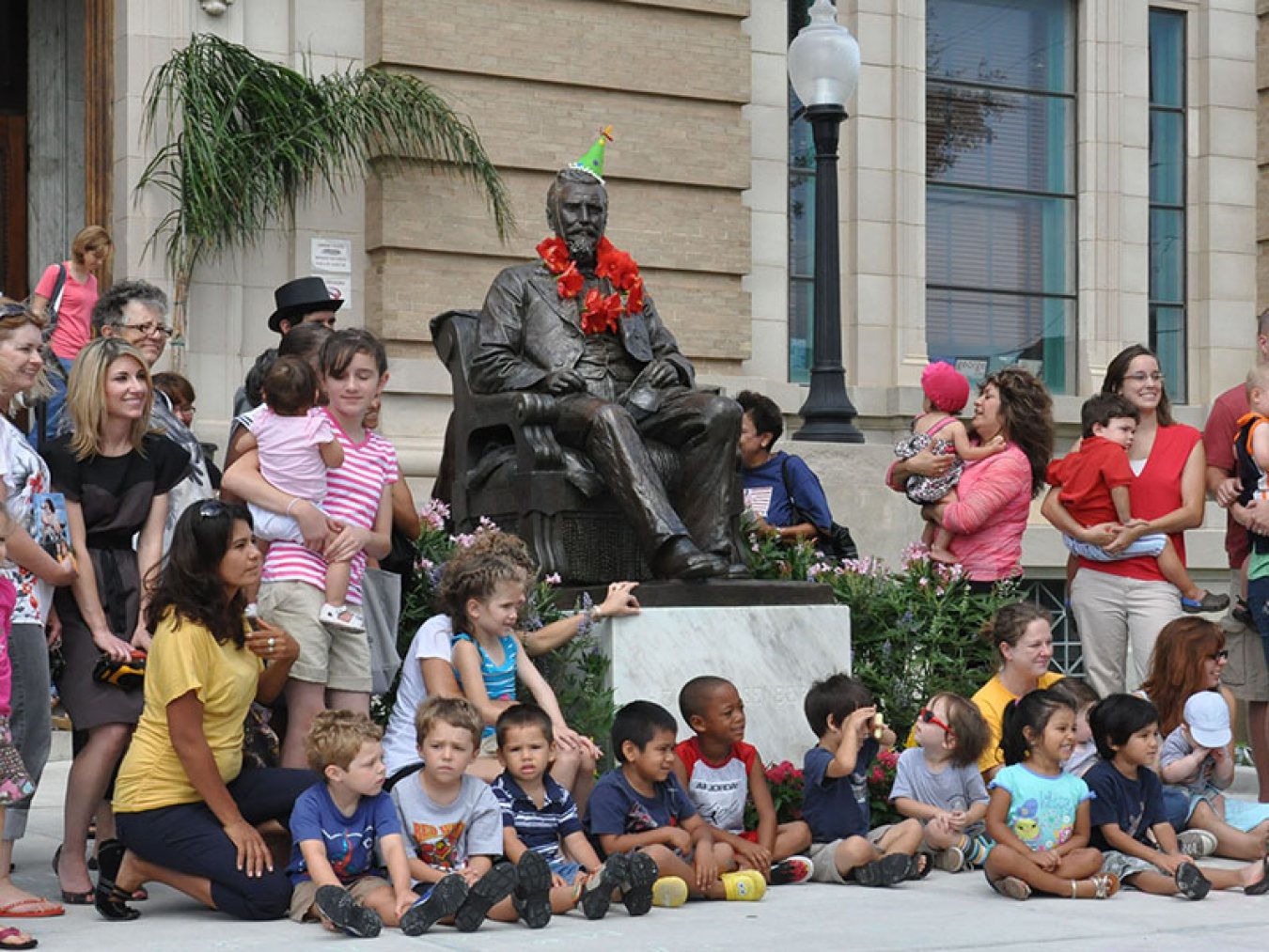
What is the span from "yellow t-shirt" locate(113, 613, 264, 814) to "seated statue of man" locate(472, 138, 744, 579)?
2.53m

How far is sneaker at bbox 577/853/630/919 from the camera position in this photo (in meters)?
6.64

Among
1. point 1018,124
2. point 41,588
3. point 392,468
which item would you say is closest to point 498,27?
point 1018,124

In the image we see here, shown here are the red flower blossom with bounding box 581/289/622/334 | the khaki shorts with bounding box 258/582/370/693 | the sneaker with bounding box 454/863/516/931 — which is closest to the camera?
the sneaker with bounding box 454/863/516/931

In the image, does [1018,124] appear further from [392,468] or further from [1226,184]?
[392,468]

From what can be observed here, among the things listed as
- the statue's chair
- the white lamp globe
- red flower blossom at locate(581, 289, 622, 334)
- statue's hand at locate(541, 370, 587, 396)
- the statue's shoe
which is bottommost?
the statue's shoe

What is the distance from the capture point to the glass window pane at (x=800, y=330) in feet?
52.5

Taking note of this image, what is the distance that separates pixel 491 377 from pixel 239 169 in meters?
4.49

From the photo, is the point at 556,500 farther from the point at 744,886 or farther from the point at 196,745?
the point at 196,745

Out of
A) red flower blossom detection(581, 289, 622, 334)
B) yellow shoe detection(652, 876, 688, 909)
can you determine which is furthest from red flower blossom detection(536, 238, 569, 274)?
yellow shoe detection(652, 876, 688, 909)

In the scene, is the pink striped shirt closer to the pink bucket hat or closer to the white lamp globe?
the pink bucket hat

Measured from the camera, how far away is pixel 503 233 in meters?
14.2

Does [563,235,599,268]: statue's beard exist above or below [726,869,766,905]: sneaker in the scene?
above

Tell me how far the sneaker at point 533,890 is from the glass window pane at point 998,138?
36.1 feet

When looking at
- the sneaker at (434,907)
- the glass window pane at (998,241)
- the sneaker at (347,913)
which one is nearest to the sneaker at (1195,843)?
the sneaker at (434,907)
